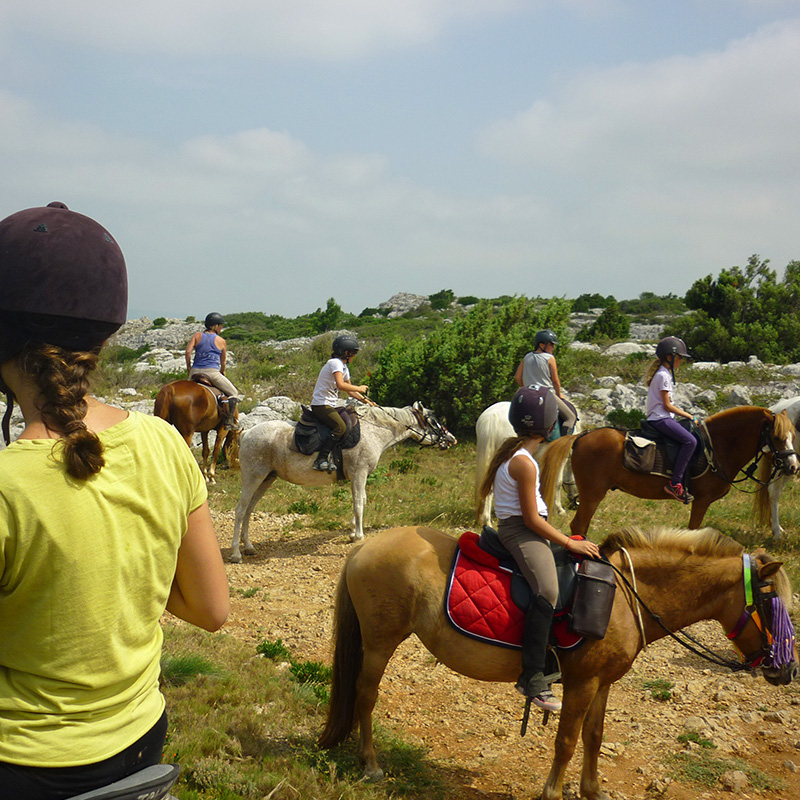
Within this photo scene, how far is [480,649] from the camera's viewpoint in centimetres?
398

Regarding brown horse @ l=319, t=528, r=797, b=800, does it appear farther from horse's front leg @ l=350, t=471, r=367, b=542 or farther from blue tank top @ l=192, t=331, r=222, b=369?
blue tank top @ l=192, t=331, r=222, b=369

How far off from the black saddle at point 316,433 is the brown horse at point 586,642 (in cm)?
493

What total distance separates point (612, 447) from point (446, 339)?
31.2ft

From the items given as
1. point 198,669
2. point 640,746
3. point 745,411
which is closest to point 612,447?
point 745,411

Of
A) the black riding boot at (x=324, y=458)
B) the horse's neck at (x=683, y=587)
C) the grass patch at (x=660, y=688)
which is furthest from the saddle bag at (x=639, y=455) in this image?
the horse's neck at (x=683, y=587)

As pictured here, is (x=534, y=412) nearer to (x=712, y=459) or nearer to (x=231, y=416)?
(x=712, y=459)

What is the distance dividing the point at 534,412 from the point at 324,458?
220 inches

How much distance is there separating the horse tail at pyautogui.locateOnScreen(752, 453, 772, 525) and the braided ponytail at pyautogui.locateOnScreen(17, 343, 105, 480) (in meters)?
9.11

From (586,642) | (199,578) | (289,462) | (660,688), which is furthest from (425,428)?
(199,578)

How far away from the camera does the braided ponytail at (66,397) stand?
1.33m

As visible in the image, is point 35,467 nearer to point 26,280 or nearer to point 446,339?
point 26,280

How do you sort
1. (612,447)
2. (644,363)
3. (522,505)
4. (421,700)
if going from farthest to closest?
1. (644,363)
2. (612,447)
3. (421,700)
4. (522,505)

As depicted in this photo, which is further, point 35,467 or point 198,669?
point 198,669

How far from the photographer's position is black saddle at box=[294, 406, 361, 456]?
9.24m
